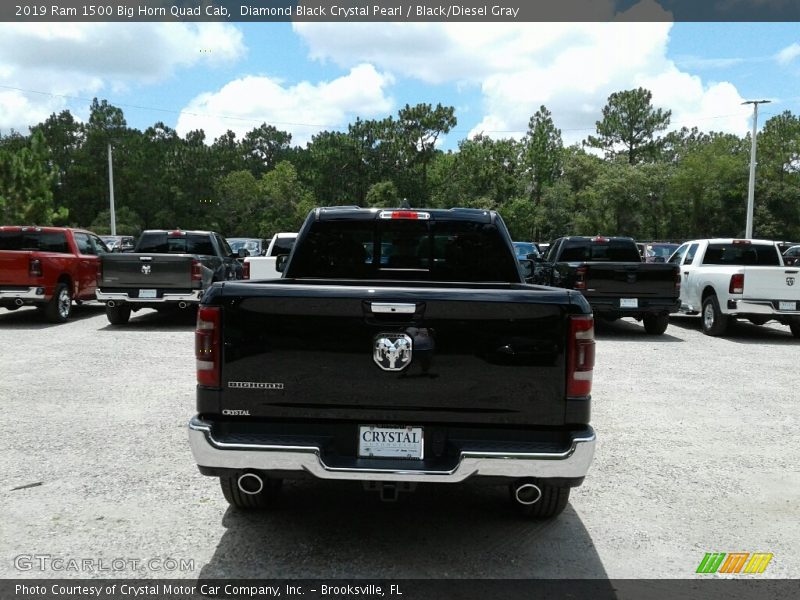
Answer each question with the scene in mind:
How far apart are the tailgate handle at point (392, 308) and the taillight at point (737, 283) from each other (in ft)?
37.6

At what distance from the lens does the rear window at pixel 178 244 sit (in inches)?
627

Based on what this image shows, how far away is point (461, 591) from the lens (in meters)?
3.59

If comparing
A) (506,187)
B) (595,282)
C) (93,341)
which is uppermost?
(506,187)

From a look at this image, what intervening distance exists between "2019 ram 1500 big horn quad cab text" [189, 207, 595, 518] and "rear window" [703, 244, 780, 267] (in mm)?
12750

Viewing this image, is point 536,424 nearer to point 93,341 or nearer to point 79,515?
point 79,515

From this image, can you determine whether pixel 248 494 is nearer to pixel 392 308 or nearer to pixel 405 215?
pixel 392 308

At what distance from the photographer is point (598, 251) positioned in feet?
52.0

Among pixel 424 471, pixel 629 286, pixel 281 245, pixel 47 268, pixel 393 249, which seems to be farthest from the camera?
pixel 281 245

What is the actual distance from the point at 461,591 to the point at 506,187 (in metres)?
66.0

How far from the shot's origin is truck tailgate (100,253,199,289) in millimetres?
13812

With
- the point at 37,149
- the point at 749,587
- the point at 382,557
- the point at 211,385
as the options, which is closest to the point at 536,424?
the point at 382,557

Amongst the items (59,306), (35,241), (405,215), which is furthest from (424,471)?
(35,241)

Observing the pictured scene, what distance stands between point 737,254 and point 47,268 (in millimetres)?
14072

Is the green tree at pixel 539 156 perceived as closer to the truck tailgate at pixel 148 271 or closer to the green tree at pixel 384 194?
the green tree at pixel 384 194
